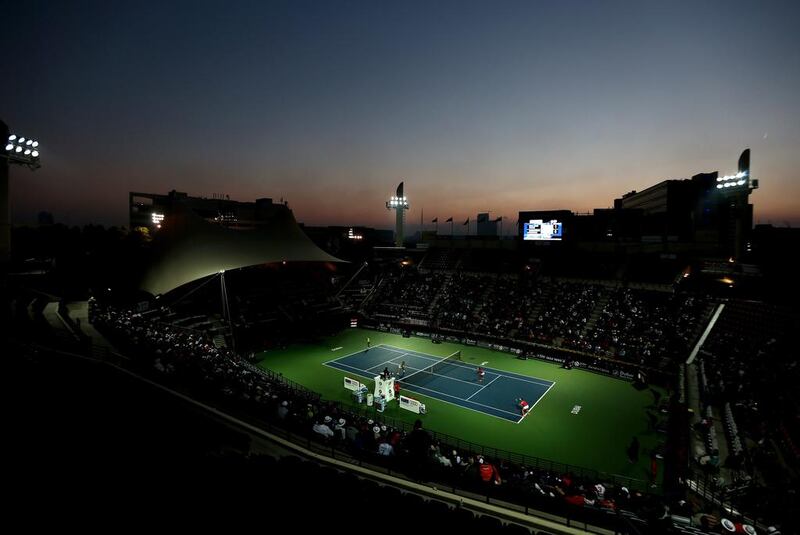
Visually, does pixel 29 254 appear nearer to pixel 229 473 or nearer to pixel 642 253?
pixel 229 473

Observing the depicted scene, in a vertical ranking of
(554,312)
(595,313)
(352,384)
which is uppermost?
(595,313)

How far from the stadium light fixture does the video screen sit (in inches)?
1542

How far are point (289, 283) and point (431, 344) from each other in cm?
1874

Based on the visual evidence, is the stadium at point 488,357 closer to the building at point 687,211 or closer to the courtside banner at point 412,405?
the courtside banner at point 412,405

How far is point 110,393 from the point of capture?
37.4ft

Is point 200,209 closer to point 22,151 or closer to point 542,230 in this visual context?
point 22,151

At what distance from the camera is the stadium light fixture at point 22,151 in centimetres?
2334

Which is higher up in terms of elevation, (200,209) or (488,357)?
(200,209)

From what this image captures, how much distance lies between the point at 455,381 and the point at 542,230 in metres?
19.9

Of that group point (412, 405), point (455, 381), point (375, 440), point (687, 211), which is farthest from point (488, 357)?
point (687, 211)

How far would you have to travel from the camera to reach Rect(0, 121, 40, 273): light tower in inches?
923

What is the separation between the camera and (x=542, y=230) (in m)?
37.7

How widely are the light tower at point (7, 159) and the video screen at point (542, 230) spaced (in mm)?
39232

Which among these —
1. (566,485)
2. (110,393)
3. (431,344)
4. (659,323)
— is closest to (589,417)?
(566,485)
